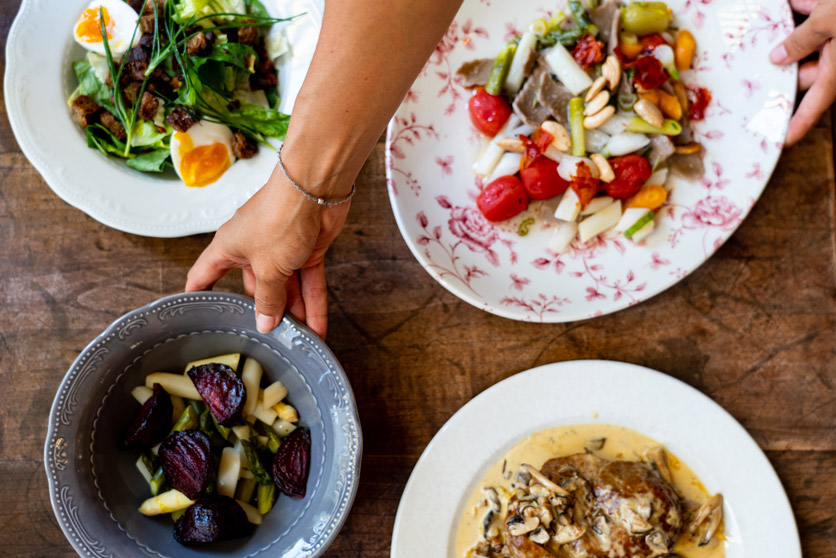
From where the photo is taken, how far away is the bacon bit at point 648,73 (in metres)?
1.70

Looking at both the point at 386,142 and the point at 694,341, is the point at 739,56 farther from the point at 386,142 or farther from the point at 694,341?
the point at 386,142

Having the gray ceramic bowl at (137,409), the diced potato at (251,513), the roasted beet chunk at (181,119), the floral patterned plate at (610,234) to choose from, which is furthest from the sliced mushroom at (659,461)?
the roasted beet chunk at (181,119)

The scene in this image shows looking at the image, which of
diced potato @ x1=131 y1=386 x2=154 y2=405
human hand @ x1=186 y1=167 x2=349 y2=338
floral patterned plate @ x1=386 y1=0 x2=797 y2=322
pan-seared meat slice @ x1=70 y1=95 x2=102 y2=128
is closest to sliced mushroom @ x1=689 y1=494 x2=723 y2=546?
floral patterned plate @ x1=386 y1=0 x2=797 y2=322

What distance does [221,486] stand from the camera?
5.30 feet

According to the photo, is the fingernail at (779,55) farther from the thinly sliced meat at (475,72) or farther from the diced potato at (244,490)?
the diced potato at (244,490)

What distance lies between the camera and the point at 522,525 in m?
1.64

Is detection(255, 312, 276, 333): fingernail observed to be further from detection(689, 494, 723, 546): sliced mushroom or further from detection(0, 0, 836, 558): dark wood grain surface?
detection(689, 494, 723, 546): sliced mushroom

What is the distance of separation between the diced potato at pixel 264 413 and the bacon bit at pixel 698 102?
1407 mm

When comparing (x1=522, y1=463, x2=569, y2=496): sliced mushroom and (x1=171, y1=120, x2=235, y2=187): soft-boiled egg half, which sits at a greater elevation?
(x1=171, y1=120, x2=235, y2=187): soft-boiled egg half

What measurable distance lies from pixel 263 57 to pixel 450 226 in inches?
26.5

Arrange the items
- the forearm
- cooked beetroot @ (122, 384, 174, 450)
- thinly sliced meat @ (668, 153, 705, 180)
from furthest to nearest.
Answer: thinly sliced meat @ (668, 153, 705, 180)
cooked beetroot @ (122, 384, 174, 450)
the forearm

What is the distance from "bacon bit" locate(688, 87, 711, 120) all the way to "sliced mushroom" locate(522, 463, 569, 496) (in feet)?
3.53

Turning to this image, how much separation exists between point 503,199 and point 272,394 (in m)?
0.79

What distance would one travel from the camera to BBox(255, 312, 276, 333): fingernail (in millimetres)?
1508
